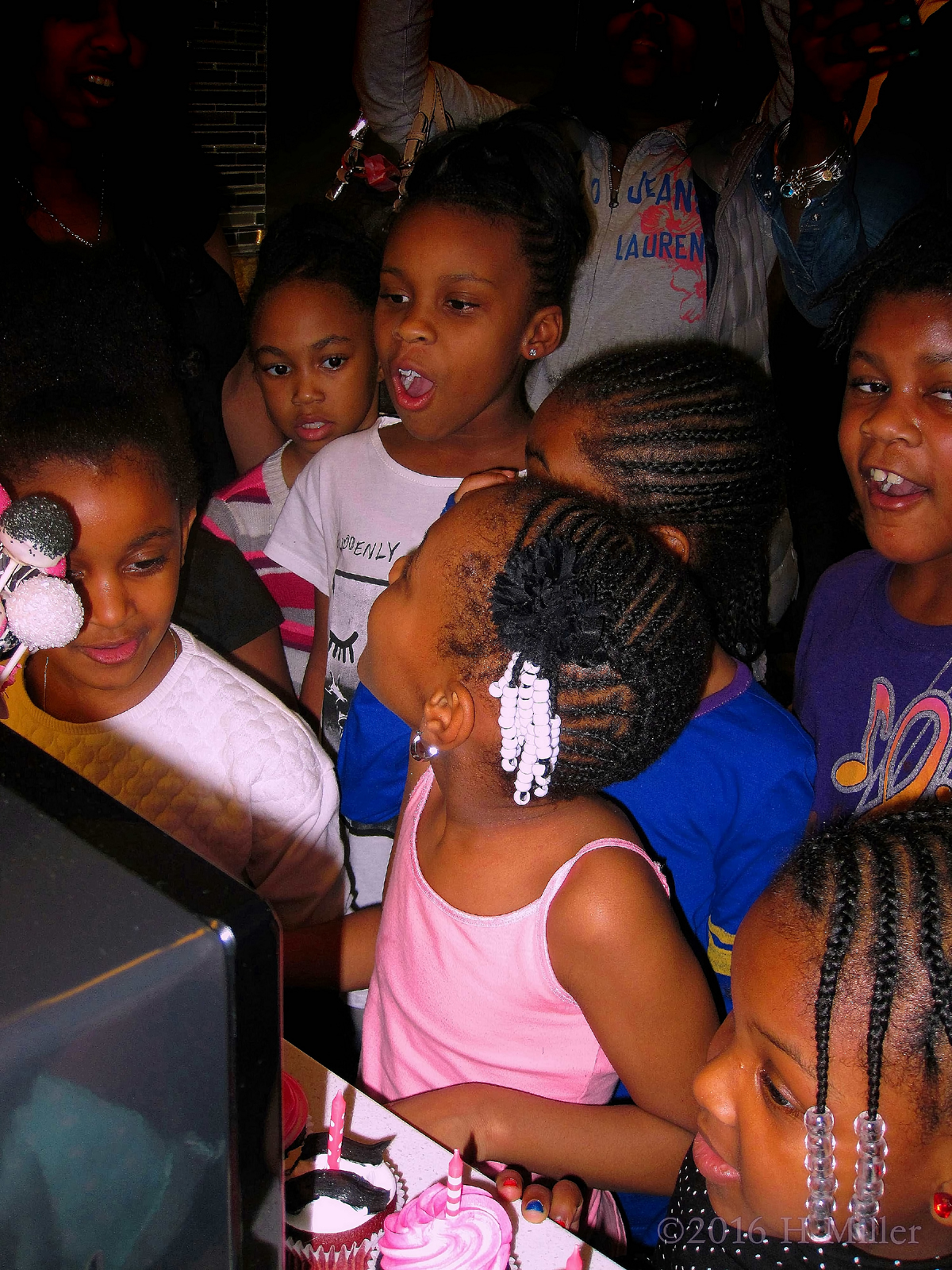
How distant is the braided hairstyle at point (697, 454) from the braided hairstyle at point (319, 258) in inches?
31.1

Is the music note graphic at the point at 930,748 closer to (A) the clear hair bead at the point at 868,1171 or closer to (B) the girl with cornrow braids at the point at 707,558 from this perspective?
(B) the girl with cornrow braids at the point at 707,558

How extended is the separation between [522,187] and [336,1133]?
1.28 meters

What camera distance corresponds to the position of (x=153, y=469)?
1113 mm

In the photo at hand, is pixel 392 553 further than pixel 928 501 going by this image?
Yes

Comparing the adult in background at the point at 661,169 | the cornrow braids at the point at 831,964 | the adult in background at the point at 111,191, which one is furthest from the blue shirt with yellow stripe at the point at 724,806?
the adult in background at the point at 111,191

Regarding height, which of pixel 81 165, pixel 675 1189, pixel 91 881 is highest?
pixel 81 165

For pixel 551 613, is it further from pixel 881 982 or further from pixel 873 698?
pixel 873 698

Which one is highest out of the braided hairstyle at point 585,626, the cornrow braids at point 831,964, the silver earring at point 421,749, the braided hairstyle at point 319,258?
the braided hairstyle at point 319,258

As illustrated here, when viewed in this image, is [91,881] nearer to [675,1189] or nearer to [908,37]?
[675,1189]

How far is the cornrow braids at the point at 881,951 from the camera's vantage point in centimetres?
57

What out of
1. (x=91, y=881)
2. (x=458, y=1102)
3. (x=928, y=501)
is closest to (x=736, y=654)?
(x=928, y=501)

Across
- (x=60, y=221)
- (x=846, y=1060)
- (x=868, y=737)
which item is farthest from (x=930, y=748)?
(x=60, y=221)

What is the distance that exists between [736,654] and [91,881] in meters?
1.00

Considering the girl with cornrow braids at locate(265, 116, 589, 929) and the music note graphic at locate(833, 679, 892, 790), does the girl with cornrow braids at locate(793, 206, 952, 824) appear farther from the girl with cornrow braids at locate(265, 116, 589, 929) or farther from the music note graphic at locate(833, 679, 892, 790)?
the girl with cornrow braids at locate(265, 116, 589, 929)
